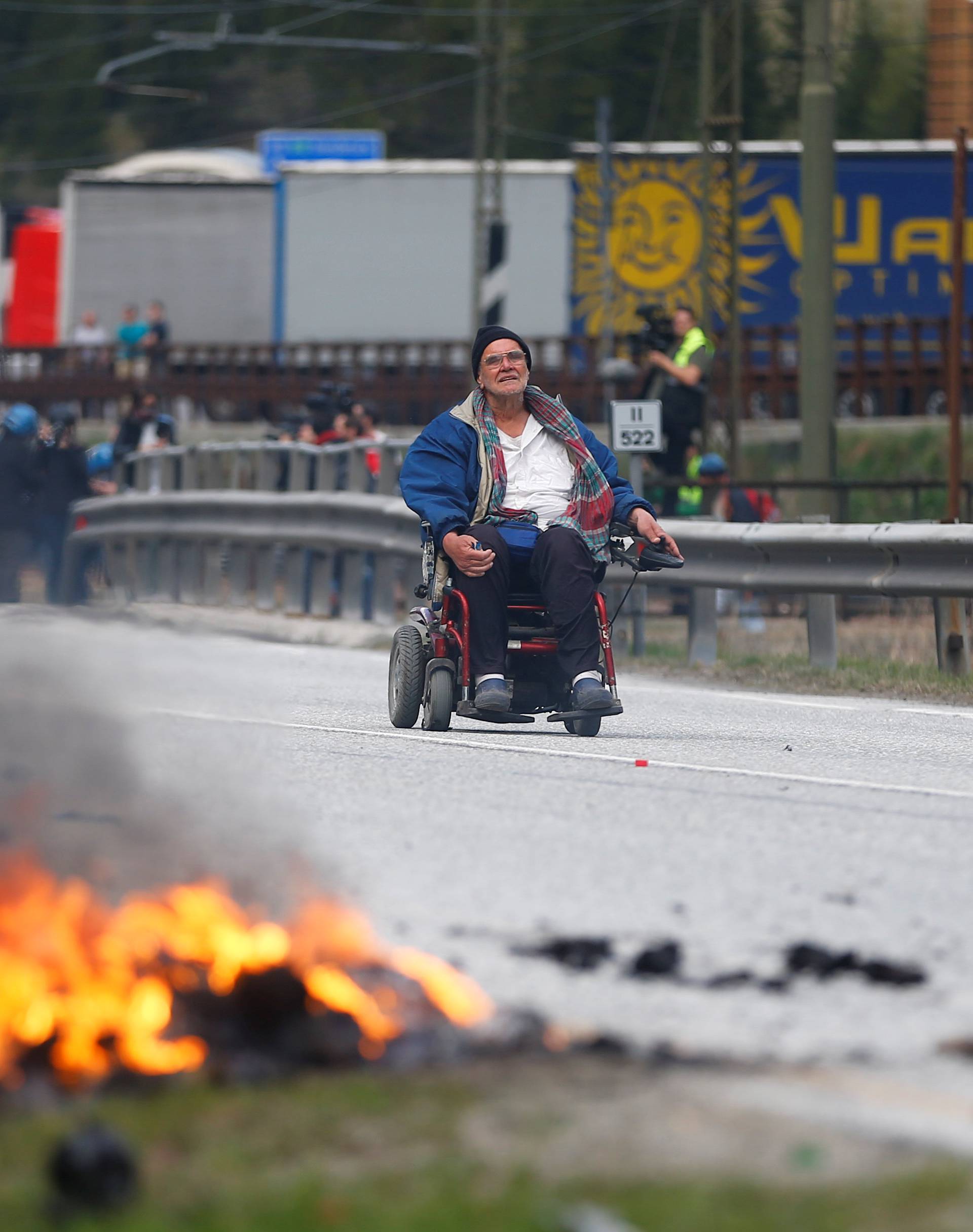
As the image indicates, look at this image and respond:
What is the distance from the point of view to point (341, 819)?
23.0ft

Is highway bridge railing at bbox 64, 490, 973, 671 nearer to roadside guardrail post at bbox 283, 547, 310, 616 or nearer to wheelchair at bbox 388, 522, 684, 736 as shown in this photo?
roadside guardrail post at bbox 283, 547, 310, 616

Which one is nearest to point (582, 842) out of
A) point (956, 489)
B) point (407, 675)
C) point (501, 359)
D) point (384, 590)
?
point (407, 675)

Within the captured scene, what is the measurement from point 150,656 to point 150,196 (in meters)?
38.4

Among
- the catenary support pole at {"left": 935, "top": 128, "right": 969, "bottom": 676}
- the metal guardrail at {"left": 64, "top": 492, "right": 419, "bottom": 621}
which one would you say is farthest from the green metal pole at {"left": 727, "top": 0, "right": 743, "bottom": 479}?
the catenary support pole at {"left": 935, "top": 128, "right": 969, "bottom": 676}

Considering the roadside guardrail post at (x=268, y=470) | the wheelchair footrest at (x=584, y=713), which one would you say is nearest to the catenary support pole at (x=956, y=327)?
the wheelchair footrest at (x=584, y=713)

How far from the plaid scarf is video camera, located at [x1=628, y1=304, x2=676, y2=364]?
25.8 feet

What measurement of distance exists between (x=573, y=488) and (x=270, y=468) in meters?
9.84

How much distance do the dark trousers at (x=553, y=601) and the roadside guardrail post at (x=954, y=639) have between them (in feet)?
13.8

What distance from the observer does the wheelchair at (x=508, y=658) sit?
32.3 feet

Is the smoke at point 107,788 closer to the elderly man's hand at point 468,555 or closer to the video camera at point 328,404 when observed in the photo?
the elderly man's hand at point 468,555

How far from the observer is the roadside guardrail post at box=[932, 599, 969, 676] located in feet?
44.3

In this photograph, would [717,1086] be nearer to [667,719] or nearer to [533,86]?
[667,719]

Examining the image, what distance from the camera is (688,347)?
18.5m

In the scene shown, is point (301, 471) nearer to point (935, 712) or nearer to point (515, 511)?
point (935, 712)
